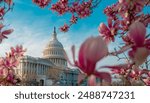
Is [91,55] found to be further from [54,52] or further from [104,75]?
[54,52]

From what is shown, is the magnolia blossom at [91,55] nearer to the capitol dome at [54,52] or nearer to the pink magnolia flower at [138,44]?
the pink magnolia flower at [138,44]

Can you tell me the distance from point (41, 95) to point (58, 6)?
146 inches

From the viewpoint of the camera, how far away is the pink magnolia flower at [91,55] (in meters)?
0.77

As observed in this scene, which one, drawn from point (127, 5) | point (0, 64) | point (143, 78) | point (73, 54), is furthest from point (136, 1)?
point (0, 64)

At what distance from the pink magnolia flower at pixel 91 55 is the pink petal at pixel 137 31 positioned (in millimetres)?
104

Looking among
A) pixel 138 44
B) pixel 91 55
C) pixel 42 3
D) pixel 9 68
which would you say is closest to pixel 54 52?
pixel 42 3

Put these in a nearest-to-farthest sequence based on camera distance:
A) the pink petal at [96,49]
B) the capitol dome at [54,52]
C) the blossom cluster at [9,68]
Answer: the pink petal at [96,49]
the blossom cluster at [9,68]
the capitol dome at [54,52]

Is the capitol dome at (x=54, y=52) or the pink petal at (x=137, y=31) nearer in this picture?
the pink petal at (x=137, y=31)

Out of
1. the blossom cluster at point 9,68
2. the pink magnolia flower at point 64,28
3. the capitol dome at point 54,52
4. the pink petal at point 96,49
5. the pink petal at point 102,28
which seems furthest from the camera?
the capitol dome at point 54,52

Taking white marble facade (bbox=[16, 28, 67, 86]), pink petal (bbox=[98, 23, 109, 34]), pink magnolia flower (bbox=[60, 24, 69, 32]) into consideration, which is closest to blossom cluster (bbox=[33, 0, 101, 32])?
pink magnolia flower (bbox=[60, 24, 69, 32])

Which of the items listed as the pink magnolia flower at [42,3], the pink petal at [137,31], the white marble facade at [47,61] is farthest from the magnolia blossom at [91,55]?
the white marble facade at [47,61]

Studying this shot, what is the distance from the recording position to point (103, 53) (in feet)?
2.59

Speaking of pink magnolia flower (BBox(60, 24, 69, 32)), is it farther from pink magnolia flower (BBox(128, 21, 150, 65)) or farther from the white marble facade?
the white marble facade

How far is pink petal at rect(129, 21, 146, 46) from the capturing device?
2.80 feet
